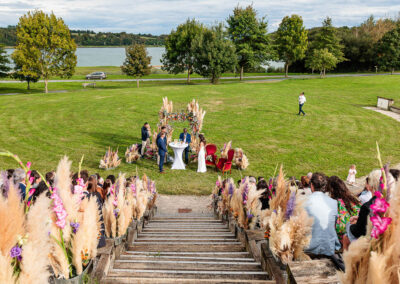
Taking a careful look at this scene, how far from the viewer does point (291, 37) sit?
61.6 metres

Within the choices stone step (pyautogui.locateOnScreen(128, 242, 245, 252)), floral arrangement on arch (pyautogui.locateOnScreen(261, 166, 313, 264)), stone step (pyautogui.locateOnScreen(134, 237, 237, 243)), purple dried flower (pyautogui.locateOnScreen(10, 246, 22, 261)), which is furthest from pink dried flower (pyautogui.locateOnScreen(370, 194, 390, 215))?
stone step (pyautogui.locateOnScreen(134, 237, 237, 243))

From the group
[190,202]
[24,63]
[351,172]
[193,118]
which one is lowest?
[190,202]

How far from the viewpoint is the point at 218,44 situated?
154 ft

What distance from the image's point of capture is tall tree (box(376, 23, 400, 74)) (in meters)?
64.3

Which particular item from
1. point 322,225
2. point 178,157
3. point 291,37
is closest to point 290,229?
point 322,225

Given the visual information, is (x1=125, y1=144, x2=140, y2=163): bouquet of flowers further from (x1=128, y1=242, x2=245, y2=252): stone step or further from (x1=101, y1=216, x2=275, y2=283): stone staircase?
(x1=128, y1=242, x2=245, y2=252): stone step

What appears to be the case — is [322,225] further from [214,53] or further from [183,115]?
[214,53]

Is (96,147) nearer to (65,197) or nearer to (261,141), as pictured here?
(261,141)

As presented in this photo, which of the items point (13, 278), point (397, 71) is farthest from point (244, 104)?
point (397, 71)

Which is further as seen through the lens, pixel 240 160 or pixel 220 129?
pixel 220 129

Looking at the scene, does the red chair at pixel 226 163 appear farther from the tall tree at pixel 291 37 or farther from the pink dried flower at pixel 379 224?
the tall tree at pixel 291 37

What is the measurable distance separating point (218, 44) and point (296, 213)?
46063 mm

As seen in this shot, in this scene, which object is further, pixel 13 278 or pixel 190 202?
pixel 190 202

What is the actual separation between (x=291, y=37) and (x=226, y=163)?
179 feet
